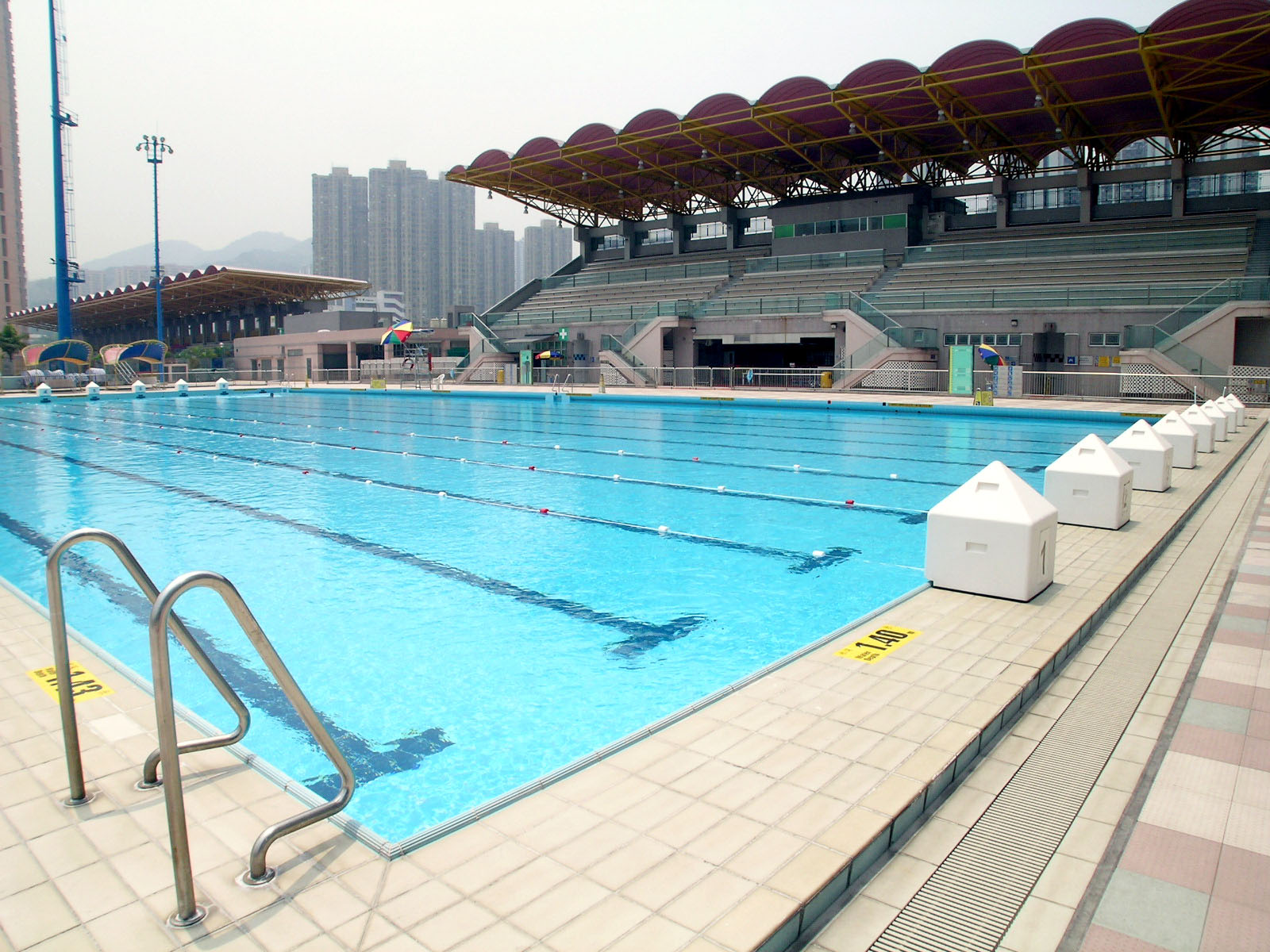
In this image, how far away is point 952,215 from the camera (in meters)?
39.4

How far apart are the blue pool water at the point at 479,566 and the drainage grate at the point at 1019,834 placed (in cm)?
186

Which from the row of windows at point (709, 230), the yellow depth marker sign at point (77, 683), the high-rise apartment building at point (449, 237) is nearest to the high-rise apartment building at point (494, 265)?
the high-rise apartment building at point (449, 237)

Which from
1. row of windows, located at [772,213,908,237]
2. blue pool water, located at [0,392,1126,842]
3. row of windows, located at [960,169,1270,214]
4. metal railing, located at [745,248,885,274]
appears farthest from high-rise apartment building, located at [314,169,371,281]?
blue pool water, located at [0,392,1126,842]

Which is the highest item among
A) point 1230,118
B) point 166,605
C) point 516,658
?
point 1230,118

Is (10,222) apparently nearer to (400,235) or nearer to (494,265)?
(400,235)

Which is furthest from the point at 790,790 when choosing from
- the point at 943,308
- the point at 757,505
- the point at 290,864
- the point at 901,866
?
the point at 943,308

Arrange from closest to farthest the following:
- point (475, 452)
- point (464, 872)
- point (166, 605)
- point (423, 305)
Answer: point (166, 605)
point (464, 872)
point (475, 452)
point (423, 305)

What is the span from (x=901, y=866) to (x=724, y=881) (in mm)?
663

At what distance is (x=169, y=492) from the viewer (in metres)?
11.4

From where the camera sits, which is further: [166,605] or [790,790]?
[790,790]

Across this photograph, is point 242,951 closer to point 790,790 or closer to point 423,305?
point 790,790

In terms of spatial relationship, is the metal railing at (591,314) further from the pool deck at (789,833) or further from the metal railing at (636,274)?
the pool deck at (789,833)

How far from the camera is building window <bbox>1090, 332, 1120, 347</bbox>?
2597 centimetres

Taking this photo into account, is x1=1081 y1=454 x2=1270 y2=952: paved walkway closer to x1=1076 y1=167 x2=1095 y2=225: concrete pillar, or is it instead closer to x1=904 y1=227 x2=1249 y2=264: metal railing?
x1=904 y1=227 x2=1249 y2=264: metal railing
